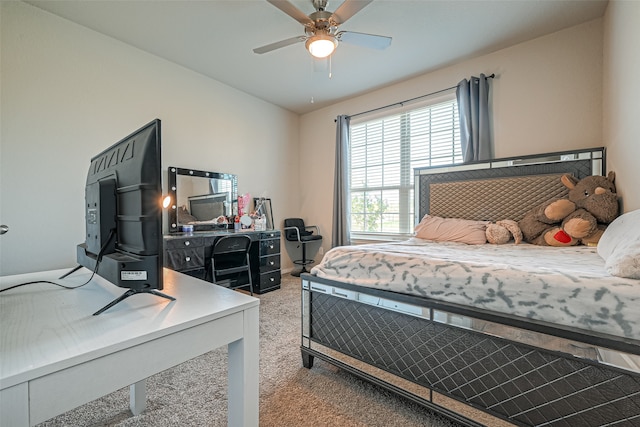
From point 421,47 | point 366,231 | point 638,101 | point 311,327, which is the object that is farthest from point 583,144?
point 311,327

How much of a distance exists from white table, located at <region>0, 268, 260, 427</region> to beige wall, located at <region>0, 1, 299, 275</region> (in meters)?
1.69

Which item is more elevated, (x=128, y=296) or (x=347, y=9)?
(x=347, y=9)

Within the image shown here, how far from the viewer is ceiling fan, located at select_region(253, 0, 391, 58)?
6.07 ft

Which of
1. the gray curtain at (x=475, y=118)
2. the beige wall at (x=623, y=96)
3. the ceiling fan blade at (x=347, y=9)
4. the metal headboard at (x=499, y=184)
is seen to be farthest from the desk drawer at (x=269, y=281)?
the beige wall at (x=623, y=96)

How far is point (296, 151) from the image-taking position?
188 inches

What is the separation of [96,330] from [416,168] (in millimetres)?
3310

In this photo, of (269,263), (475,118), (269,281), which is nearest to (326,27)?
(475,118)

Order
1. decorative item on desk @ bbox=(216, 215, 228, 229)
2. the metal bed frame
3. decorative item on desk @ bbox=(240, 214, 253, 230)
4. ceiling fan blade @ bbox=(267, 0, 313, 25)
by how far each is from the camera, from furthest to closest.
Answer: decorative item on desk @ bbox=(240, 214, 253, 230) → decorative item on desk @ bbox=(216, 215, 228, 229) → ceiling fan blade @ bbox=(267, 0, 313, 25) → the metal bed frame

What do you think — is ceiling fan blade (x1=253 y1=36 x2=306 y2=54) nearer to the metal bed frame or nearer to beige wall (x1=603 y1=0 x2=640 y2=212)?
the metal bed frame

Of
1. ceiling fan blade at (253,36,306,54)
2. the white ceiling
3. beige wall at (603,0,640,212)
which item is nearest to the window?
the white ceiling

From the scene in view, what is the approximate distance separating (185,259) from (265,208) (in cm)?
161

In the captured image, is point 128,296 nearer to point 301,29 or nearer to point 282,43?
point 282,43

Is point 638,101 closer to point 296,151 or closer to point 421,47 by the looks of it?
point 421,47

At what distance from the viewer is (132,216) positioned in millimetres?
822
